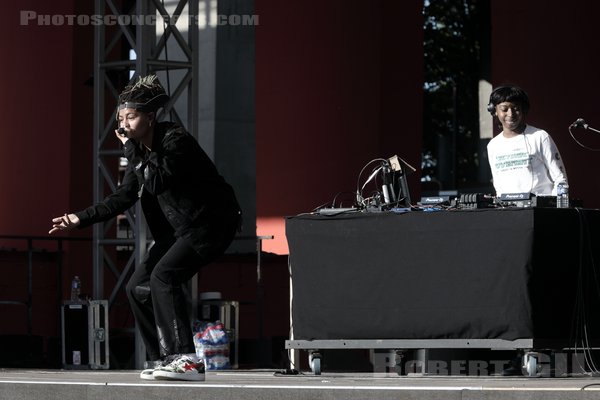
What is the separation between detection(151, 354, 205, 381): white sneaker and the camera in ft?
21.0

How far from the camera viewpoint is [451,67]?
22.4m

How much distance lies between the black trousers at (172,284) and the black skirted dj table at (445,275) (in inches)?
30.9

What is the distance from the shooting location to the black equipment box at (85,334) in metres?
10.6

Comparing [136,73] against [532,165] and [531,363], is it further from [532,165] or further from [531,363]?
[531,363]

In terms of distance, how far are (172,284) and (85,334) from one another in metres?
4.40

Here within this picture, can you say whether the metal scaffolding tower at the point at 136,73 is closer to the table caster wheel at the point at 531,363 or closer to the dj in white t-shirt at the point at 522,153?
the dj in white t-shirt at the point at 522,153

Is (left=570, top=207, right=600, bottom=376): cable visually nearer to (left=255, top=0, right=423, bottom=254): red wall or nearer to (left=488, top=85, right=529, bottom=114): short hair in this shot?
(left=488, top=85, right=529, bottom=114): short hair

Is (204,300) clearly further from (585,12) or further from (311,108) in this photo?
(585,12)

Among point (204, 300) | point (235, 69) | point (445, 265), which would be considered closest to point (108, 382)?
point (445, 265)

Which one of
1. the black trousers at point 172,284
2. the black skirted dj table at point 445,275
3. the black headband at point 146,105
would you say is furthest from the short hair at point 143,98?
the black skirted dj table at point 445,275

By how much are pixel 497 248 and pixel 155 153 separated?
1.69 m

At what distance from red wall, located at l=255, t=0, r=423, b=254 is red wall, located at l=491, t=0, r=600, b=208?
3.48ft

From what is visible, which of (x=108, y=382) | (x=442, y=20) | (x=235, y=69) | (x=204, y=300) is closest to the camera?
(x=108, y=382)

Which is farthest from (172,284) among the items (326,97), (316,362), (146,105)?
(326,97)
